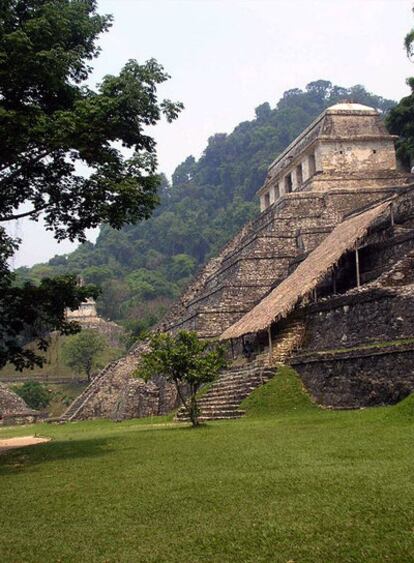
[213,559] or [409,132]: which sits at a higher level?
[409,132]

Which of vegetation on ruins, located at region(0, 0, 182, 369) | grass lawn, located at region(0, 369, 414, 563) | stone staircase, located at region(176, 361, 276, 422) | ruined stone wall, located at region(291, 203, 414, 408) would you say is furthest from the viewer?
stone staircase, located at region(176, 361, 276, 422)

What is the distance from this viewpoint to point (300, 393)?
45.8 ft

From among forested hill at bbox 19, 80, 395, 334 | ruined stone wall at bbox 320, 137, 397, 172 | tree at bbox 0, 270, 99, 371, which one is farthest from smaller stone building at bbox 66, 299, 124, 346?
tree at bbox 0, 270, 99, 371

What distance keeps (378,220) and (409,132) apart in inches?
441

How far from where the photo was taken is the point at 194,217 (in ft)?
278

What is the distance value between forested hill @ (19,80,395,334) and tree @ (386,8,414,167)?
3724cm

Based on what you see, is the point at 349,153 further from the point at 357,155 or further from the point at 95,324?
the point at 95,324

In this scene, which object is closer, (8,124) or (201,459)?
(201,459)

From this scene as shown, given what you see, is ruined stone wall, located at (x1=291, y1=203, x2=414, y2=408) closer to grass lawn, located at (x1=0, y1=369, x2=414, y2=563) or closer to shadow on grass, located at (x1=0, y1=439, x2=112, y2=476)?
grass lawn, located at (x1=0, y1=369, x2=414, y2=563)

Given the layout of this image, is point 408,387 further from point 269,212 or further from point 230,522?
point 269,212

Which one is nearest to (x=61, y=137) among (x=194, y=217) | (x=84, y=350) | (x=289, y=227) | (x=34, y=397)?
(x=289, y=227)

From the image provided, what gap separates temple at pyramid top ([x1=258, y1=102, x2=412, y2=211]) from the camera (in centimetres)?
2631

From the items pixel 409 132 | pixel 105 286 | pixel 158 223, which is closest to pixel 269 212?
pixel 409 132

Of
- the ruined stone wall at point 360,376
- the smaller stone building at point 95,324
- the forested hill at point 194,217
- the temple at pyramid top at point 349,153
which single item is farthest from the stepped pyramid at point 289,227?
the forested hill at point 194,217
